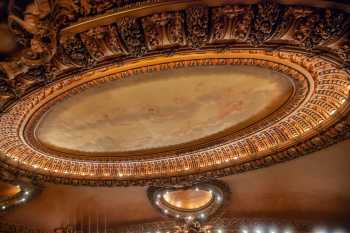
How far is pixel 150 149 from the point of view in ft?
23.7

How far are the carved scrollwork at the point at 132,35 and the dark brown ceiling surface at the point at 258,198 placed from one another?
381cm

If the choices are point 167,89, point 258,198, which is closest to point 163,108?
point 167,89

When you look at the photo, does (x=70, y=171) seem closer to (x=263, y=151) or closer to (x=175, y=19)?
(x=263, y=151)

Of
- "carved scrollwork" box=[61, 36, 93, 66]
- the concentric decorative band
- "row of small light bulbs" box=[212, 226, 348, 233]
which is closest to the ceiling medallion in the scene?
"row of small light bulbs" box=[212, 226, 348, 233]

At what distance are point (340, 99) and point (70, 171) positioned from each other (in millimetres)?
4898

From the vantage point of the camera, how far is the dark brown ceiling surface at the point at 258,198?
679 centimetres

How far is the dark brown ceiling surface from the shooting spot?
679 centimetres

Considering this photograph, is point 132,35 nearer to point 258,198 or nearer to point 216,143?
point 216,143

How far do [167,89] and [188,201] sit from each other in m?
4.16

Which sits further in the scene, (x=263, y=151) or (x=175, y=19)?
(x=263, y=151)

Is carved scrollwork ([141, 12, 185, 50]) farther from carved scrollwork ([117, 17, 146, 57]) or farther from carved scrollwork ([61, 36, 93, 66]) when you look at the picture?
carved scrollwork ([61, 36, 93, 66])

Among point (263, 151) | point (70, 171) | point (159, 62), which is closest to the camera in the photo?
point (159, 62)

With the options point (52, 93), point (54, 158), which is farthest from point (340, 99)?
point (54, 158)

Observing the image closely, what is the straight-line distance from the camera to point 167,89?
5.42m
